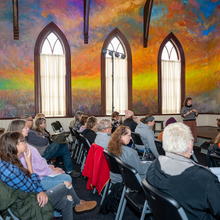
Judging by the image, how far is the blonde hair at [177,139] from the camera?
5.37ft

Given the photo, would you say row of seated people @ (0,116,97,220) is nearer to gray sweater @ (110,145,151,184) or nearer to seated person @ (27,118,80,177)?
gray sweater @ (110,145,151,184)

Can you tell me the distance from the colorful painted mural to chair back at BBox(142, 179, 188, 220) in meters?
6.83

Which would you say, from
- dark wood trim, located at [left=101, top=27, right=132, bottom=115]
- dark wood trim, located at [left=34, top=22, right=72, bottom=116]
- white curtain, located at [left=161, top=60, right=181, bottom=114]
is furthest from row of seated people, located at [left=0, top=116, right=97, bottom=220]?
white curtain, located at [left=161, top=60, right=181, bottom=114]

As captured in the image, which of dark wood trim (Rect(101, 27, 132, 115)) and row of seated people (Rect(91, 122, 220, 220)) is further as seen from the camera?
dark wood trim (Rect(101, 27, 132, 115))

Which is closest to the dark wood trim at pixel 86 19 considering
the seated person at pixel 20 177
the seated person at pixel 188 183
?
the seated person at pixel 20 177

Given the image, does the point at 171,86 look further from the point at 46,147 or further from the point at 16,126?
the point at 16,126

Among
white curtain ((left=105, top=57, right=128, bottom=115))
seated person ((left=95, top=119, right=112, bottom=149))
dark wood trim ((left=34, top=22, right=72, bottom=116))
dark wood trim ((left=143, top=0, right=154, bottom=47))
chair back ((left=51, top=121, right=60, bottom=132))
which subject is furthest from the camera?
white curtain ((left=105, top=57, right=128, bottom=115))

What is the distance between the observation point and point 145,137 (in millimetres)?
3926

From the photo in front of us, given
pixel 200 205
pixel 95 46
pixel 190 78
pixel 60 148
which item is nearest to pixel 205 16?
pixel 190 78

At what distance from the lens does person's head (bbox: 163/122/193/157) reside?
1639 millimetres

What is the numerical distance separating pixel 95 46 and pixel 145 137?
17.7ft

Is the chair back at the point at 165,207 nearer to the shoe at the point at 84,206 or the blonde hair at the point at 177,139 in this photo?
the blonde hair at the point at 177,139

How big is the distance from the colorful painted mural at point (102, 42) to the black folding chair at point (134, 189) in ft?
19.9

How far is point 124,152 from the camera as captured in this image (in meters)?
2.50
